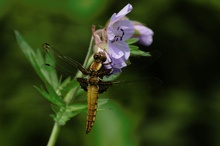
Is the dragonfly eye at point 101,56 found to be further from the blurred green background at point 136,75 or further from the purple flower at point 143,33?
the blurred green background at point 136,75

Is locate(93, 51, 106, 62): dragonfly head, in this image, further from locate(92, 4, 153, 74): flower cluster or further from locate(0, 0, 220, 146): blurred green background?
locate(0, 0, 220, 146): blurred green background

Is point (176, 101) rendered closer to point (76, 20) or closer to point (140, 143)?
point (140, 143)

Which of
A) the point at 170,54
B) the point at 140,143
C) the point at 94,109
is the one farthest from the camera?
the point at 170,54

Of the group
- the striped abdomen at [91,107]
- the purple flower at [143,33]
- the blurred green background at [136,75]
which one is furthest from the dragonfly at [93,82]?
the blurred green background at [136,75]

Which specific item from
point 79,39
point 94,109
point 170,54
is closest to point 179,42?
Result: point 170,54

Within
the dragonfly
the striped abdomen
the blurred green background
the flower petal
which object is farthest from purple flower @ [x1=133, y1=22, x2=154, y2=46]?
the blurred green background

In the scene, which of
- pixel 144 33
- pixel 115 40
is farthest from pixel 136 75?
pixel 115 40

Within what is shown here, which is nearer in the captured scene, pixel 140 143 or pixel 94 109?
pixel 94 109

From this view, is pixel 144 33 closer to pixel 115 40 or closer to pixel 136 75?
pixel 115 40
